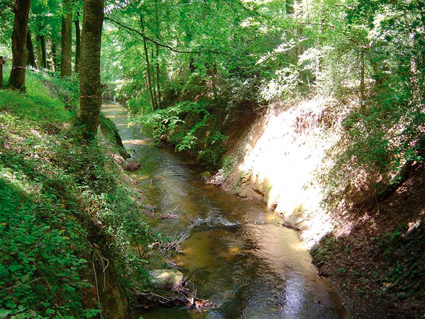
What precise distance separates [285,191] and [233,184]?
2.99 m

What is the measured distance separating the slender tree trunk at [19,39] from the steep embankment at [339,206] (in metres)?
8.46

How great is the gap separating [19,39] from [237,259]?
7.71 metres

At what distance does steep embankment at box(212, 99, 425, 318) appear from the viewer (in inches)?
223

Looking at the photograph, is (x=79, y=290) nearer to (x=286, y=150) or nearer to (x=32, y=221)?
(x=32, y=221)

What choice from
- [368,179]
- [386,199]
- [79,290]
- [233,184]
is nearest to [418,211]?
[386,199]

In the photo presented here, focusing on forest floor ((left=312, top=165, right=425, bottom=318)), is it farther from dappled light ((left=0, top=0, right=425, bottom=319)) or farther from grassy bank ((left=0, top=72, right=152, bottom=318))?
grassy bank ((left=0, top=72, right=152, bottom=318))

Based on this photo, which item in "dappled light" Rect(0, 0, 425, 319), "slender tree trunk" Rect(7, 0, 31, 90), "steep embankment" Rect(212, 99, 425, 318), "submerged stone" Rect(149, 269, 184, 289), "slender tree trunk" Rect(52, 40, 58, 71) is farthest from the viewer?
"slender tree trunk" Rect(52, 40, 58, 71)

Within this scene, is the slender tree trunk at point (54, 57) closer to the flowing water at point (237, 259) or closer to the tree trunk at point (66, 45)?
the tree trunk at point (66, 45)

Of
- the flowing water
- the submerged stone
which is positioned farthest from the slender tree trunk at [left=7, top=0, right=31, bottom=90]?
Answer: the submerged stone

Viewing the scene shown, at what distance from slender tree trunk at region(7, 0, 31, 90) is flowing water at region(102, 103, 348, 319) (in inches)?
217

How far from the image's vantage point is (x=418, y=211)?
6016 mm

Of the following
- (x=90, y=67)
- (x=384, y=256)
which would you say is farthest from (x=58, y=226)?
(x=384, y=256)

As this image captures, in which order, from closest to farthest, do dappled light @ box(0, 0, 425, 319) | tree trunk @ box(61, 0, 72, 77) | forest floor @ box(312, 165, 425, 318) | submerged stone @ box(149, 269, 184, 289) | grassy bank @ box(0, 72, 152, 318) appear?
grassy bank @ box(0, 72, 152, 318), dappled light @ box(0, 0, 425, 319), forest floor @ box(312, 165, 425, 318), submerged stone @ box(149, 269, 184, 289), tree trunk @ box(61, 0, 72, 77)

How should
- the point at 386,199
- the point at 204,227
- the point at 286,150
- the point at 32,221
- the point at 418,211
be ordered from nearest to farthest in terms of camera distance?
1. the point at 32,221
2. the point at 418,211
3. the point at 386,199
4. the point at 204,227
5. the point at 286,150
